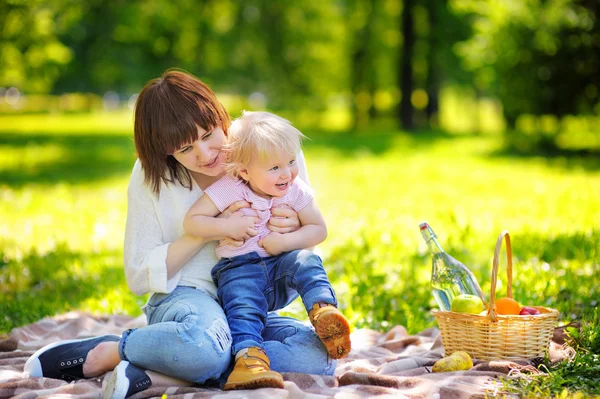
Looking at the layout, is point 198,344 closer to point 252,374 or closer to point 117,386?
point 252,374

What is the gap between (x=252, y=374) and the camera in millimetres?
3303

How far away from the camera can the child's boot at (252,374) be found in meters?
3.28

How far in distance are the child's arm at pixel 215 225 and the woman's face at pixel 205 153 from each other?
22cm

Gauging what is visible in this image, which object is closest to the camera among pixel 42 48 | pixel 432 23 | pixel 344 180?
pixel 344 180

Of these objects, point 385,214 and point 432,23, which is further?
point 432,23

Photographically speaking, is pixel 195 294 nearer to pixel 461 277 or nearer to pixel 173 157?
pixel 173 157

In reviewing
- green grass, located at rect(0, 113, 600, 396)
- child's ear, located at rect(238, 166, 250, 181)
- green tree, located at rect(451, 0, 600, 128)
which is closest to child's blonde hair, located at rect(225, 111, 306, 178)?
child's ear, located at rect(238, 166, 250, 181)

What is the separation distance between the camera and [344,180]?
12.8 m

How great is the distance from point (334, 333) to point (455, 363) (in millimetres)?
683

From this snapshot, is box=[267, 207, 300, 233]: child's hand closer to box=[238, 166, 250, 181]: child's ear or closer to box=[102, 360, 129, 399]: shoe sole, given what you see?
box=[238, 166, 250, 181]: child's ear

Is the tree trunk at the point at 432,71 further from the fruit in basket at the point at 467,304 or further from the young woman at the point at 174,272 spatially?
the young woman at the point at 174,272

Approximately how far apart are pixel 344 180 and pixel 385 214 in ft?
13.3

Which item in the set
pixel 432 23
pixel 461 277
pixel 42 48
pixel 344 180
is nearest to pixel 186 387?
pixel 461 277

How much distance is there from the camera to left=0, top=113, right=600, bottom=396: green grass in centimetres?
543
